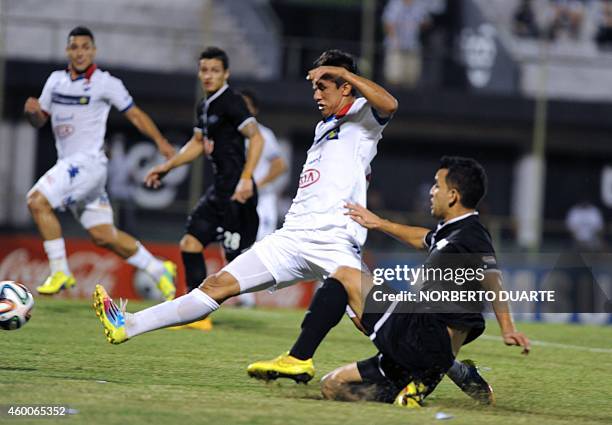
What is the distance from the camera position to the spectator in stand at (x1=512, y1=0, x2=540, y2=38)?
2598cm

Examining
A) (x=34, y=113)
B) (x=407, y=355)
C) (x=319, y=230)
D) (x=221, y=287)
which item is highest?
(x=34, y=113)

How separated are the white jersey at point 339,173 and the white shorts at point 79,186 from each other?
3.66 meters

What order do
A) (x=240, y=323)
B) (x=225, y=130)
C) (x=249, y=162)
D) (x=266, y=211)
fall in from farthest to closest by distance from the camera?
(x=266, y=211)
(x=240, y=323)
(x=225, y=130)
(x=249, y=162)

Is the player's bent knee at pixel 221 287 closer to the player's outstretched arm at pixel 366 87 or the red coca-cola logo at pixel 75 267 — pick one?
the player's outstretched arm at pixel 366 87

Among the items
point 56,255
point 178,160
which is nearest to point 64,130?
point 56,255

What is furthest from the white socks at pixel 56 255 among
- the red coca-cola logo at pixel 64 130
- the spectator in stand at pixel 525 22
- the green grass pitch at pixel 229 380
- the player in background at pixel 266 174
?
the spectator in stand at pixel 525 22

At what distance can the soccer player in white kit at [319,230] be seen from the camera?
6.75 m

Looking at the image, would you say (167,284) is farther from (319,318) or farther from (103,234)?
(319,318)

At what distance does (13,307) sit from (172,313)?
1.17 metres

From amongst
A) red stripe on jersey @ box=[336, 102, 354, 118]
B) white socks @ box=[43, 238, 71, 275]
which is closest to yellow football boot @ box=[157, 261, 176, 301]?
white socks @ box=[43, 238, 71, 275]

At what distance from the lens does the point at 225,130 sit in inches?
384

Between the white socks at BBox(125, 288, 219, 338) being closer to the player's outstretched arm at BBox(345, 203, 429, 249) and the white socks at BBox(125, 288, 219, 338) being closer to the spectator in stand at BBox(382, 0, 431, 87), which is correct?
the player's outstretched arm at BBox(345, 203, 429, 249)

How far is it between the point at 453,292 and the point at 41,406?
6.88 feet

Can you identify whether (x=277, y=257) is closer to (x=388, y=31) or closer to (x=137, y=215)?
(x=137, y=215)
